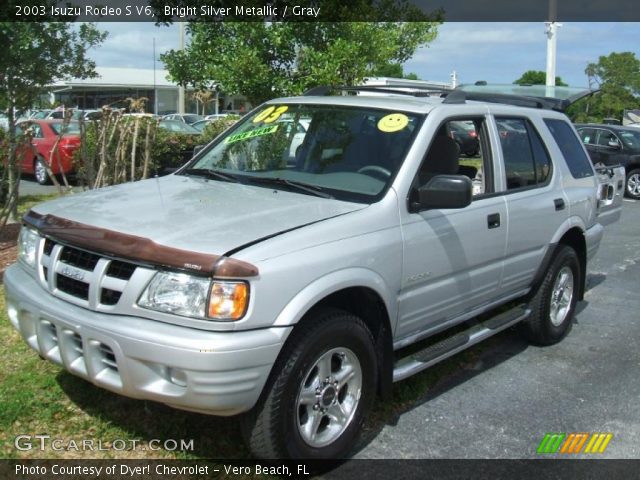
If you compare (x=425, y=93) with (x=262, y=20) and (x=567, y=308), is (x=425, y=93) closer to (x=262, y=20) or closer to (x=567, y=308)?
(x=567, y=308)

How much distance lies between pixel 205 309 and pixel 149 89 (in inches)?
1903

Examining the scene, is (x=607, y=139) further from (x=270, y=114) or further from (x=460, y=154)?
(x=270, y=114)

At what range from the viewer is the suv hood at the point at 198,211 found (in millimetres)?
3162

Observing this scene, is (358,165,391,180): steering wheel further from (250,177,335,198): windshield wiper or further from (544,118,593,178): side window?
(544,118,593,178): side window

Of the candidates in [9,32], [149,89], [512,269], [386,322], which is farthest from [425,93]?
[149,89]

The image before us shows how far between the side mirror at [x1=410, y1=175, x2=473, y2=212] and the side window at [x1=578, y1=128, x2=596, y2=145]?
1478 cm

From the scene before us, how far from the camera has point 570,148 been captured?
228 inches

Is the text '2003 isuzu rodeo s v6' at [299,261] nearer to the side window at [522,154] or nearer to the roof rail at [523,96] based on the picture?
the side window at [522,154]

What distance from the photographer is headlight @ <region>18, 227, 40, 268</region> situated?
365 centimetres

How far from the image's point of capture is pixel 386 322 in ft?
12.3

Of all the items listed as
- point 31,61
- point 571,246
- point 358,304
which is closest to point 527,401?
point 358,304

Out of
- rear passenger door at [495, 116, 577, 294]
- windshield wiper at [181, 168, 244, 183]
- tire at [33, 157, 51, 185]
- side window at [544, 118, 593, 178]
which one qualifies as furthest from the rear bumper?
tire at [33, 157, 51, 185]

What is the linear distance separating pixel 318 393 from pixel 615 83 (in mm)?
55291

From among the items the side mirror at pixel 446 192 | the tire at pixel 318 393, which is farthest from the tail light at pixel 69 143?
the tire at pixel 318 393
